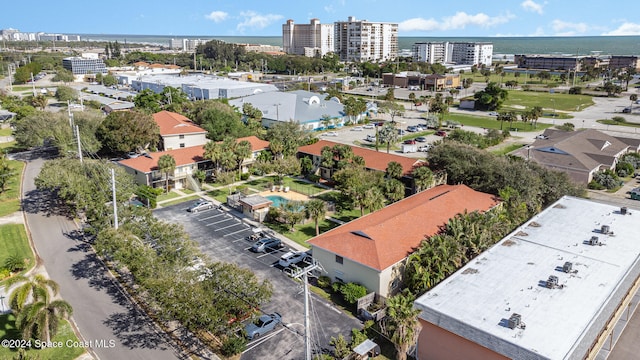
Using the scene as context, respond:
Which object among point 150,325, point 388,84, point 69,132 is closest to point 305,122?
point 69,132

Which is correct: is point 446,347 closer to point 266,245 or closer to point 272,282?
point 272,282

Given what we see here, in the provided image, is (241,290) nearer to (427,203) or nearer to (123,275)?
(123,275)

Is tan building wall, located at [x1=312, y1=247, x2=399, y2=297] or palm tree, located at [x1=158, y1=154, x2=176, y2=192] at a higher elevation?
palm tree, located at [x1=158, y1=154, x2=176, y2=192]

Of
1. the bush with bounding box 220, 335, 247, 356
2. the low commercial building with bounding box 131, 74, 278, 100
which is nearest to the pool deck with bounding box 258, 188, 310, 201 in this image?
the bush with bounding box 220, 335, 247, 356

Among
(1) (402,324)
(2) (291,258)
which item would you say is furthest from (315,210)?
(1) (402,324)

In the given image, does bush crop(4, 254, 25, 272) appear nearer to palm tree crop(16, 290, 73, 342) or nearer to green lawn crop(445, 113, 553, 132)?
palm tree crop(16, 290, 73, 342)

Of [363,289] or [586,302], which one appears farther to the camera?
[363,289]

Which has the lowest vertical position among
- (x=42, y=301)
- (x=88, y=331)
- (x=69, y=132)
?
(x=88, y=331)
